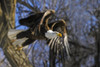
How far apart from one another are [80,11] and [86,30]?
0.61m

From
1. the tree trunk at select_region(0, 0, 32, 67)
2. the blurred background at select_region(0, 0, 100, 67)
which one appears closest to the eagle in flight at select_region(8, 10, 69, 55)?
the tree trunk at select_region(0, 0, 32, 67)

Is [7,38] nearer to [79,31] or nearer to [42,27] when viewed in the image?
[42,27]

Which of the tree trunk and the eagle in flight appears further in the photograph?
the tree trunk

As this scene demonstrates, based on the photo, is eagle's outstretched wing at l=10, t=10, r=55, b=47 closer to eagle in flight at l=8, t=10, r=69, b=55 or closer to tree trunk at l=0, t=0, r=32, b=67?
eagle in flight at l=8, t=10, r=69, b=55

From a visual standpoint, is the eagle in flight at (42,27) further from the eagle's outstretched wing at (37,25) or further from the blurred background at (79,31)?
the blurred background at (79,31)

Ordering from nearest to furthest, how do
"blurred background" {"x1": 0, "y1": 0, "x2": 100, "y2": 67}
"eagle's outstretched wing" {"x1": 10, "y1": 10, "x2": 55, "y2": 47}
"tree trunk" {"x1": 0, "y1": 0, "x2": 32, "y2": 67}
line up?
1. "eagle's outstretched wing" {"x1": 10, "y1": 10, "x2": 55, "y2": 47}
2. "tree trunk" {"x1": 0, "y1": 0, "x2": 32, "y2": 67}
3. "blurred background" {"x1": 0, "y1": 0, "x2": 100, "y2": 67}

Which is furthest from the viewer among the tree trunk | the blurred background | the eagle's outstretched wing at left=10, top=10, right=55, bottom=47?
the blurred background

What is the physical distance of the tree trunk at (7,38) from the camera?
1750 mm

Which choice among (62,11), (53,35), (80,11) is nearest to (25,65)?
(53,35)

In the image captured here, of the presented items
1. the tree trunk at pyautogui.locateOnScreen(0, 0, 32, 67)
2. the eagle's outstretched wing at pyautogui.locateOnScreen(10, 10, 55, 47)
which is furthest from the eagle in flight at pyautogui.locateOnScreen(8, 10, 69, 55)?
the tree trunk at pyautogui.locateOnScreen(0, 0, 32, 67)

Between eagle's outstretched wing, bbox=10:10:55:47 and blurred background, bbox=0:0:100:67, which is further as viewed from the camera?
blurred background, bbox=0:0:100:67

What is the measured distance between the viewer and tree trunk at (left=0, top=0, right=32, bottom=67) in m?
1.75

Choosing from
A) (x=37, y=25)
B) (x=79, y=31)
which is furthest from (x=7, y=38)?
(x=79, y=31)

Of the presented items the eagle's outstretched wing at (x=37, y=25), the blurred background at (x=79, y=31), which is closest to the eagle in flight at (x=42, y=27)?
the eagle's outstretched wing at (x=37, y=25)
